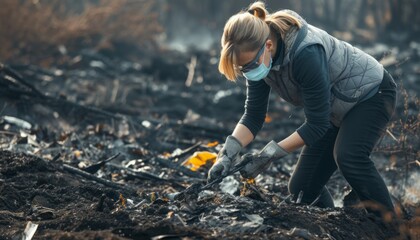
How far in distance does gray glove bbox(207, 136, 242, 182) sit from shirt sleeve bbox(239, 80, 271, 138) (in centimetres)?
18

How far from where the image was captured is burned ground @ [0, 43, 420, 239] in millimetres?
4047

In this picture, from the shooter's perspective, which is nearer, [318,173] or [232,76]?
[232,76]

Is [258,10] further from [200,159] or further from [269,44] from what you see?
[200,159]

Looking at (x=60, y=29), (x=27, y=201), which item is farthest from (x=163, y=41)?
(x=27, y=201)

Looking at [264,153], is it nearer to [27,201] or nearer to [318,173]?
[318,173]

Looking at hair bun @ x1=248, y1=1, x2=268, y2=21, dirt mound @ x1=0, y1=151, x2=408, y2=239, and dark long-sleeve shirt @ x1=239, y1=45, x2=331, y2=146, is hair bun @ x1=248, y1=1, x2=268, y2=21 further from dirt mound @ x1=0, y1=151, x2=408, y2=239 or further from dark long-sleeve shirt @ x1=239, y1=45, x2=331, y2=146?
dirt mound @ x1=0, y1=151, x2=408, y2=239

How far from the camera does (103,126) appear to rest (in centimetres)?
776

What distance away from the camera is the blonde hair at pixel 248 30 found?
4.04m

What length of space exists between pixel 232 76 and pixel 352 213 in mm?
1322

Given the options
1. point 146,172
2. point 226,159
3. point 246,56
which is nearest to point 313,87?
point 246,56

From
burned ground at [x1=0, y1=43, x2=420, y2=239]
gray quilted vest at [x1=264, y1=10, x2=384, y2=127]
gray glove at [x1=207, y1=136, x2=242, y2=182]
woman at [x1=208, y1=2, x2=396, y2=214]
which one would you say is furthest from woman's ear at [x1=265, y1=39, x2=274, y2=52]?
burned ground at [x1=0, y1=43, x2=420, y2=239]

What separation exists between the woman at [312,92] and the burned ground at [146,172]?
314mm

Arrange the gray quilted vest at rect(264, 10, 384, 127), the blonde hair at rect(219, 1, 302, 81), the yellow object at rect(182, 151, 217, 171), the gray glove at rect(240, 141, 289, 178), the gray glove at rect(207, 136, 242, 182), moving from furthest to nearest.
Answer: the yellow object at rect(182, 151, 217, 171), the gray glove at rect(207, 136, 242, 182), the gray glove at rect(240, 141, 289, 178), the gray quilted vest at rect(264, 10, 384, 127), the blonde hair at rect(219, 1, 302, 81)

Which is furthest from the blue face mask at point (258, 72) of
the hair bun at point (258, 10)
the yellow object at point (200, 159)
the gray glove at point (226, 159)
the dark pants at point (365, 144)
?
the yellow object at point (200, 159)
